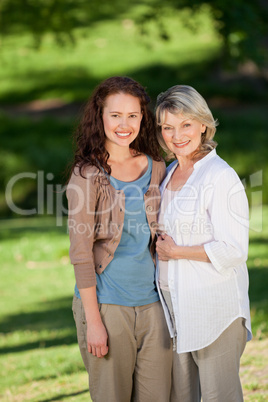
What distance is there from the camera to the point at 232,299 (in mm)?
2533

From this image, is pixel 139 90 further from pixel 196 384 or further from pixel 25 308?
pixel 25 308

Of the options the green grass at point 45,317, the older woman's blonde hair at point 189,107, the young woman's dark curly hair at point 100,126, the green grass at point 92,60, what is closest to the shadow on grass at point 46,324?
the green grass at point 45,317

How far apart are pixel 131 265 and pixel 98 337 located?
0.32 m

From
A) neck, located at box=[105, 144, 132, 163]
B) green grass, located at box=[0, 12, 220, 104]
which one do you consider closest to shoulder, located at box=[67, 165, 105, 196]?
neck, located at box=[105, 144, 132, 163]

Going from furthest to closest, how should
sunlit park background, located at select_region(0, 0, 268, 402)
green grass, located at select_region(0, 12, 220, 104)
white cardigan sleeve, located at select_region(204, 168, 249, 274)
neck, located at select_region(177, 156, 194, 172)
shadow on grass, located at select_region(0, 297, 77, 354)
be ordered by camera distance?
green grass, located at select_region(0, 12, 220, 104) → shadow on grass, located at select_region(0, 297, 77, 354) → sunlit park background, located at select_region(0, 0, 268, 402) → neck, located at select_region(177, 156, 194, 172) → white cardigan sleeve, located at select_region(204, 168, 249, 274)

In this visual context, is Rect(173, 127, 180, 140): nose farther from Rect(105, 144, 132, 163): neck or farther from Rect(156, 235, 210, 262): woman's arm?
Rect(156, 235, 210, 262): woman's arm

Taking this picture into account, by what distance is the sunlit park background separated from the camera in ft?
16.5

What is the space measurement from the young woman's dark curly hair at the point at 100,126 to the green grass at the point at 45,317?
1.72m

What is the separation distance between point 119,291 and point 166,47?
17543 mm

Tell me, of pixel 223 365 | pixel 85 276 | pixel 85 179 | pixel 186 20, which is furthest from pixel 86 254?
pixel 186 20

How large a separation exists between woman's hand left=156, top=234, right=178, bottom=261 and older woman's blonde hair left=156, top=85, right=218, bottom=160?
0.40 m

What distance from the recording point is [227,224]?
2449 mm

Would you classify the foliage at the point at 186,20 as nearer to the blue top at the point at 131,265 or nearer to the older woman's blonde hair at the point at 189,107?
the older woman's blonde hair at the point at 189,107

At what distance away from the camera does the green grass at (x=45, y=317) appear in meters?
4.16
